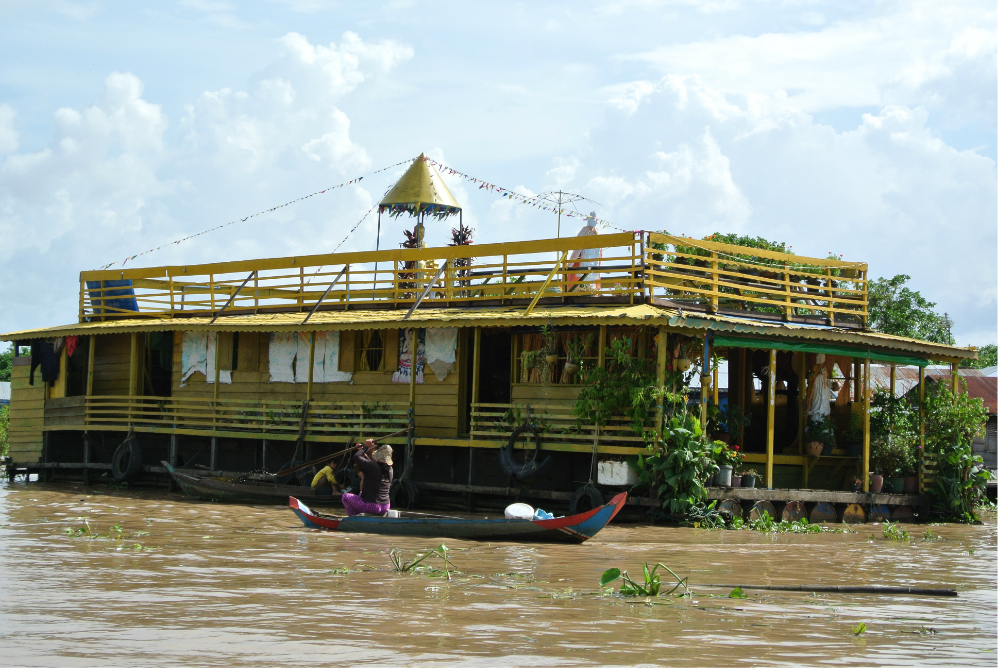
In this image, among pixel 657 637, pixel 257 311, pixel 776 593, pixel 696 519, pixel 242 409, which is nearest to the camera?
pixel 657 637

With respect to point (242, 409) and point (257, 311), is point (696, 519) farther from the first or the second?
point (257, 311)

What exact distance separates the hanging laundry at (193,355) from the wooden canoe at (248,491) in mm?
3283

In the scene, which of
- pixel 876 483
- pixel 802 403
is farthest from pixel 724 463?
pixel 802 403

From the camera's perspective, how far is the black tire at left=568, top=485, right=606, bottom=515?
59.3 ft

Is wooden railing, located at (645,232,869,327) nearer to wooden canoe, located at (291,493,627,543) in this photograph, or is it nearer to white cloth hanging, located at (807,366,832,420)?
white cloth hanging, located at (807,366,832,420)

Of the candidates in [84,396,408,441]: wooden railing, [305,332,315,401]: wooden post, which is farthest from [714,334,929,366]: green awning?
[305,332,315,401]: wooden post

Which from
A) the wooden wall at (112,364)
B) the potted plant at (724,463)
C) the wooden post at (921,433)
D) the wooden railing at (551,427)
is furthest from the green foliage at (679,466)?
the wooden wall at (112,364)

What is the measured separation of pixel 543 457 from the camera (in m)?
19.3

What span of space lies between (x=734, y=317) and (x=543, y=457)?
4.22 meters

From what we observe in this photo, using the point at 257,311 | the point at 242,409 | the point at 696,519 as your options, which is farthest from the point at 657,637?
the point at 257,311

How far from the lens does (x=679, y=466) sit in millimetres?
17656

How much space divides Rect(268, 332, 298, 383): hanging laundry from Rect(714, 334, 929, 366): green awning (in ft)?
29.7

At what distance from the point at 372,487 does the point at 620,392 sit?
4356 mm

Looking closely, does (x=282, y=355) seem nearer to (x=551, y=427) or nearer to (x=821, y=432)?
(x=551, y=427)
